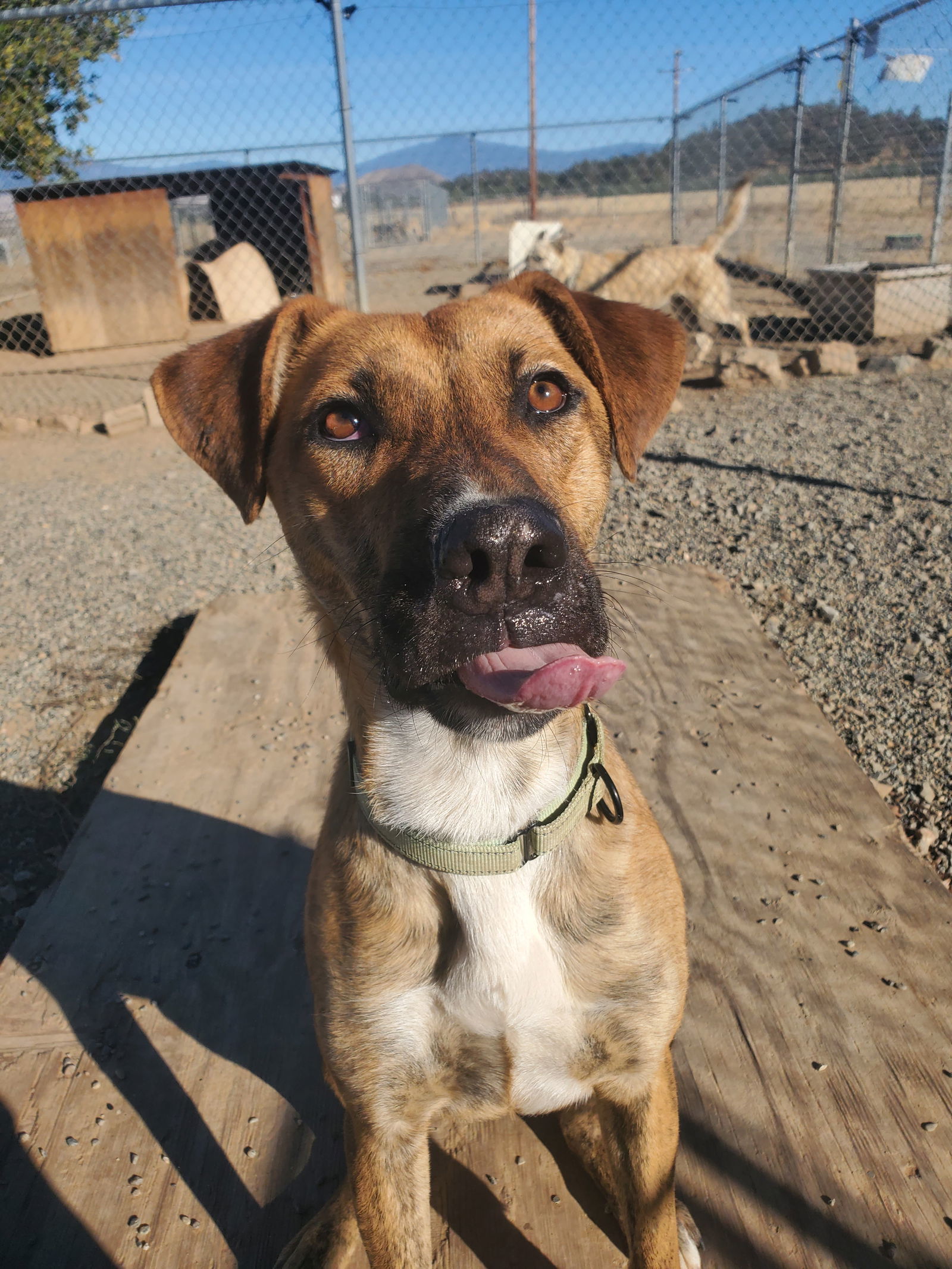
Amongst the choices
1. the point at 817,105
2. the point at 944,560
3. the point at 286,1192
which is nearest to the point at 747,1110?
the point at 286,1192

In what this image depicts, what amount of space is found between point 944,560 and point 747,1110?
3946mm

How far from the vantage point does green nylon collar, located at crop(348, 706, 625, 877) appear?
1849 millimetres

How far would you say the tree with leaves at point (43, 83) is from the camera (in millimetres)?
10992

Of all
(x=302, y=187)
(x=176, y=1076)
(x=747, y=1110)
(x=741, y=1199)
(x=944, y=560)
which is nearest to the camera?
(x=741, y=1199)

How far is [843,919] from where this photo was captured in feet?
9.10

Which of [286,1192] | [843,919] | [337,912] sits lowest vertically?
[286,1192]

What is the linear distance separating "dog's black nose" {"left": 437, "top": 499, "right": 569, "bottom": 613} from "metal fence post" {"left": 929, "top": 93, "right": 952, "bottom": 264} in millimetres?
10319

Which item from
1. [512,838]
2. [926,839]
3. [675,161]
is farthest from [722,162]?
[512,838]

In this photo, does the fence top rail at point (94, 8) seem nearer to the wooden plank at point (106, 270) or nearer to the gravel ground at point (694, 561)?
the gravel ground at point (694, 561)

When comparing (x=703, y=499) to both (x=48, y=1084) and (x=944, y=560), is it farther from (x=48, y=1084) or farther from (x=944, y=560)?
(x=48, y=1084)

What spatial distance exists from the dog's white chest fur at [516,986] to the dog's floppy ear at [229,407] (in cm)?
114

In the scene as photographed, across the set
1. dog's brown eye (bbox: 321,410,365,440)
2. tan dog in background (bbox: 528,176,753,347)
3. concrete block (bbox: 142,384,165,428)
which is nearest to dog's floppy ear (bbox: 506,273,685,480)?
dog's brown eye (bbox: 321,410,365,440)

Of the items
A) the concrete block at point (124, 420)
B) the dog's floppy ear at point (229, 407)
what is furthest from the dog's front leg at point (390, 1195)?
the concrete block at point (124, 420)

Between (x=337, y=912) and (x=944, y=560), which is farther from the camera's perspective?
(x=944, y=560)
